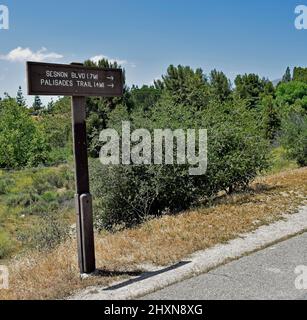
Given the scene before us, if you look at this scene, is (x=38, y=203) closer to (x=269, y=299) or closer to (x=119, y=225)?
(x=119, y=225)

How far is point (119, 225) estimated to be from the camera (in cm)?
922

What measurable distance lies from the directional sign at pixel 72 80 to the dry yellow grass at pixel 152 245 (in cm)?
220

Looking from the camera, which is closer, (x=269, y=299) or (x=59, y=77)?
(x=269, y=299)

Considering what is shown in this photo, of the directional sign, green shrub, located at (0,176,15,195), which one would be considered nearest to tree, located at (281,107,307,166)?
green shrub, located at (0,176,15,195)

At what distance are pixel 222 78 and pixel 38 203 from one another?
109 feet

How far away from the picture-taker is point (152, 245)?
5961 mm

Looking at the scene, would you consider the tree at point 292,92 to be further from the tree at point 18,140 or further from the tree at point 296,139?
the tree at point 296,139

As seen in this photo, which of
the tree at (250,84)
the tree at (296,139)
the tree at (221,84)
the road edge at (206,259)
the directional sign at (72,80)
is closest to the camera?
the road edge at (206,259)

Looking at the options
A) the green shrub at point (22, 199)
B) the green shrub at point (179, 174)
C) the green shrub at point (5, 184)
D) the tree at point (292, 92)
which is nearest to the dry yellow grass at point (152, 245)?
the green shrub at point (179, 174)

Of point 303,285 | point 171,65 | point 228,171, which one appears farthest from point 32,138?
point 303,285

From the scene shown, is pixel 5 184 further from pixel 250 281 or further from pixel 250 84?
pixel 250 84

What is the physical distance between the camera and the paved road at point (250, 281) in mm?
4070

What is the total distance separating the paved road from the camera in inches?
160

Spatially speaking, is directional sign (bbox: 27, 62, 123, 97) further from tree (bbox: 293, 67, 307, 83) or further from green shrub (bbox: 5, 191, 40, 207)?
tree (bbox: 293, 67, 307, 83)
